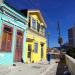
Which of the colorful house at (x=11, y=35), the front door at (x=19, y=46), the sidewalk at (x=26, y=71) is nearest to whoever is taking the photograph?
the sidewalk at (x=26, y=71)

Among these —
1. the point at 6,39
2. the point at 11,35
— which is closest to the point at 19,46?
the point at 11,35

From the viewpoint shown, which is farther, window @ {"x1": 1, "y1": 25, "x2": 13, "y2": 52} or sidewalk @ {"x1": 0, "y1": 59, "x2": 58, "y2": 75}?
window @ {"x1": 1, "y1": 25, "x2": 13, "y2": 52}

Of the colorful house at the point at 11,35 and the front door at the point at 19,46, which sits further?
the front door at the point at 19,46

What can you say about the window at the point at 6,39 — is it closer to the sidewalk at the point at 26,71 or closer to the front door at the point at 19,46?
the front door at the point at 19,46

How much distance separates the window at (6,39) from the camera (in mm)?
13577

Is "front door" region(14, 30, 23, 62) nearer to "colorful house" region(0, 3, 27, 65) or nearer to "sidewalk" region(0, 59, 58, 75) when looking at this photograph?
"colorful house" region(0, 3, 27, 65)

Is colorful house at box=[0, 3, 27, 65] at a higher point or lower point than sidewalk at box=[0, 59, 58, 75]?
higher

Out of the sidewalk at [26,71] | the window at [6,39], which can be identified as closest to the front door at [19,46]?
the window at [6,39]

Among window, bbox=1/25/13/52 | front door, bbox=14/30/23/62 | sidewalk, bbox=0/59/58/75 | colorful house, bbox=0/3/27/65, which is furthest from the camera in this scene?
front door, bbox=14/30/23/62

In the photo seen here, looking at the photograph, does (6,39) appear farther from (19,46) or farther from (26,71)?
(26,71)

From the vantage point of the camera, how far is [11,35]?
48.8ft

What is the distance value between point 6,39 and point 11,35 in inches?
36.6

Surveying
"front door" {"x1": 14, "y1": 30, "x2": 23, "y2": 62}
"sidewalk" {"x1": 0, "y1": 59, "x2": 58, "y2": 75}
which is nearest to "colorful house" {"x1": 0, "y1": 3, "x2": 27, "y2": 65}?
"front door" {"x1": 14, "y1": 30, "x2": 23, "y2": 62}

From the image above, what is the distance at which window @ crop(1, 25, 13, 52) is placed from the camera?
44.5 ft
